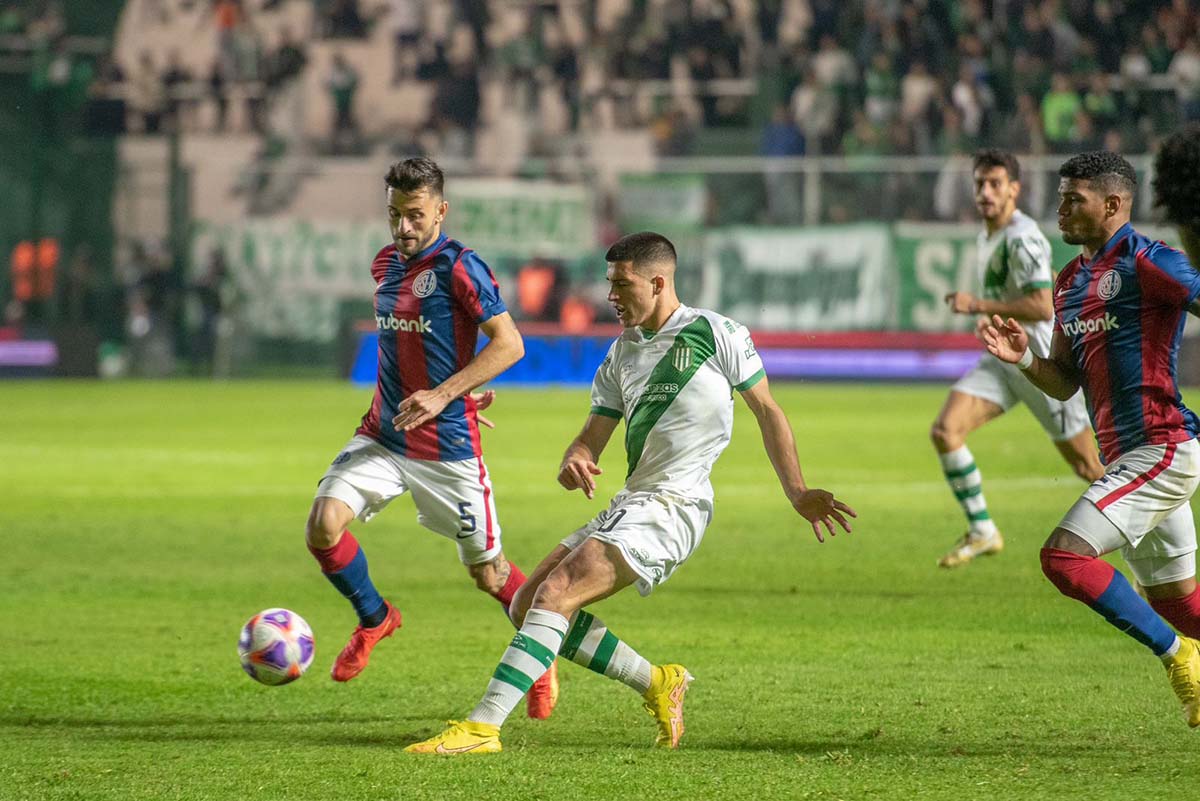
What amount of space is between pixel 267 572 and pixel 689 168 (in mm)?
17715

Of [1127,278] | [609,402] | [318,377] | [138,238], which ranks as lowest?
[318,377]

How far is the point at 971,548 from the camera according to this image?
10570mm

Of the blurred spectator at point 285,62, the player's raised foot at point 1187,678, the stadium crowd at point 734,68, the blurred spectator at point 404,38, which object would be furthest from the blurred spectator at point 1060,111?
the player's raised foot at point 1187,678

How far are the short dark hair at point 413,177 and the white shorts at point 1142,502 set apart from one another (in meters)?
→ 2.79

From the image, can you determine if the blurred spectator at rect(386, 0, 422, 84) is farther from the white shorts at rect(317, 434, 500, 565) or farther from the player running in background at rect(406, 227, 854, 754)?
the player running in background at rect(406, 227, 854, 754)

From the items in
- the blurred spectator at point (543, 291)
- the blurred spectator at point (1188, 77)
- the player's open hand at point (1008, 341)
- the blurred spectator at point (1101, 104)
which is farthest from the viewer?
the blurred spectator at point (543, 291)

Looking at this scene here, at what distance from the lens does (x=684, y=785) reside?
A: 17.4 ft

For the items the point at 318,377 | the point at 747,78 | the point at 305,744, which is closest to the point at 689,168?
the point at 747,78

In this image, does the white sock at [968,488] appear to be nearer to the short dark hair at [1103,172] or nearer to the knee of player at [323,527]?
the short dark hair at [1103,172]

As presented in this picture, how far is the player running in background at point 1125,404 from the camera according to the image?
5969mm

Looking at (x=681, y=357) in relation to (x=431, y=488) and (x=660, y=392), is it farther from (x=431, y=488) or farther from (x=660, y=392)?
(x=431, y=488)

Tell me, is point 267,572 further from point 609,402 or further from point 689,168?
point 689,168

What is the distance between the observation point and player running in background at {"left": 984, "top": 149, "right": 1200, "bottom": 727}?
5969mm

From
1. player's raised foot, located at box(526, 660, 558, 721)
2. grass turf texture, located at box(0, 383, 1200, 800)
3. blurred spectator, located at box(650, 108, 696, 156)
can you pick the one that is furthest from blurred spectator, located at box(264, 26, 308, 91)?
player's raised foot, located at box(526, 660, 558, 721)
